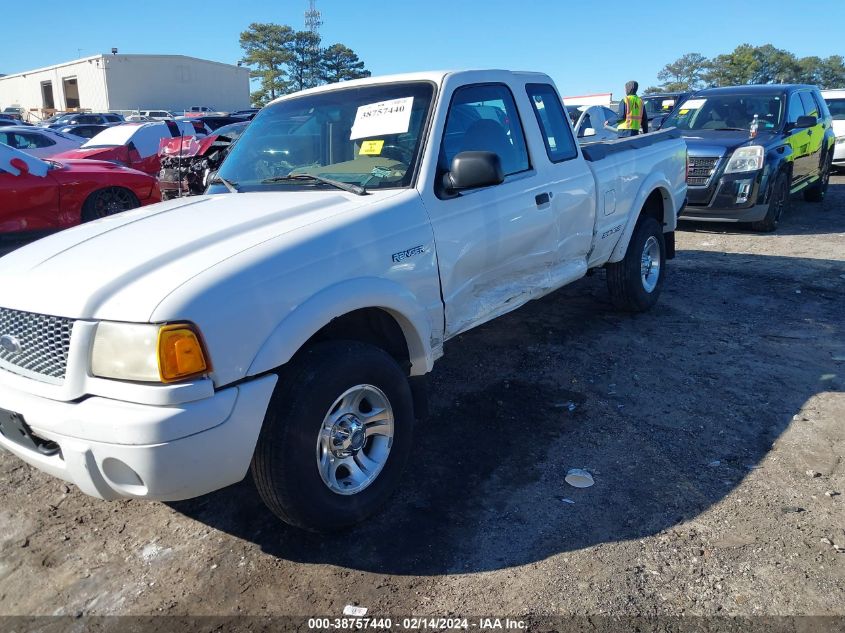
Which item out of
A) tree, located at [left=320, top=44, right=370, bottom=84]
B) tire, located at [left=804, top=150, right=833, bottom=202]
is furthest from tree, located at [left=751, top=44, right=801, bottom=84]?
tire, located at [left=804, top=150, right=833, bottom=202]

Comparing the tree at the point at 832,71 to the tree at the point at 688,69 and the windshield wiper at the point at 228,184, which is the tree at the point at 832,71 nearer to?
the tree at the point at 688,69

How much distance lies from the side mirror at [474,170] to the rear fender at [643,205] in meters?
2.24

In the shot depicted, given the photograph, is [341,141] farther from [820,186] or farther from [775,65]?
[775,65]

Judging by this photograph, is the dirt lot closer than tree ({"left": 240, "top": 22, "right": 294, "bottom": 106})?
Yes

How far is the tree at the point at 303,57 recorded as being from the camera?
71188mm

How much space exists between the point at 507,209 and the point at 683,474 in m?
1.71

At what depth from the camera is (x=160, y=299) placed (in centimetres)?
235

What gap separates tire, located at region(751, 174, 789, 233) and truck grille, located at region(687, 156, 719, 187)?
0.89 m

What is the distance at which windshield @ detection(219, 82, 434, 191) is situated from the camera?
3488 millimetres

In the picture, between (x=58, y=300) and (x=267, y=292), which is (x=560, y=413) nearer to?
(x=267, y=292)

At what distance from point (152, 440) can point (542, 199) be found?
108 inches

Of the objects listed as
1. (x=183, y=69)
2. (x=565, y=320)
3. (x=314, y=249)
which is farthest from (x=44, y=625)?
(x=183, y=69)

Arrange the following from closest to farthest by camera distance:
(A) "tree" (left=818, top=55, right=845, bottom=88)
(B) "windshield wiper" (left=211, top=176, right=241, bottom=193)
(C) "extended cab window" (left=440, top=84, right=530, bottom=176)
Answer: (C) "extended cab window" (left=440, top=84, right=530, bottom=176) → (B) "windshield wiper" (left=211, top=176, right=241, bottom=193) → (A) "tree" (left=818, top=55, right=845, bottom=88)

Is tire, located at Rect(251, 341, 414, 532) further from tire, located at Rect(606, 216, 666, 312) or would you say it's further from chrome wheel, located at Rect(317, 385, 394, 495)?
tire, located at Rect(606, 216, 666, 312)
